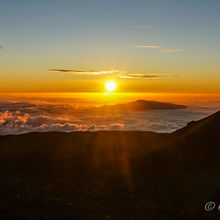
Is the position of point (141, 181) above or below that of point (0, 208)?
below

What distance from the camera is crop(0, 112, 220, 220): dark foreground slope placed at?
511 inches

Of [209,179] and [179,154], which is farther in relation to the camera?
[179,154]

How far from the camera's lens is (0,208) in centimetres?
1153

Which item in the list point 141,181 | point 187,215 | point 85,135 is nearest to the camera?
point 187,215

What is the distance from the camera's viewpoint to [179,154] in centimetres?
2423

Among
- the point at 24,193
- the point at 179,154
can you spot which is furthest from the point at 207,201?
the point at 24,193

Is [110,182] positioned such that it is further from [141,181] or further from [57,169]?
[57,169]

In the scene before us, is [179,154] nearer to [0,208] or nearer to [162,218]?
[162,218]

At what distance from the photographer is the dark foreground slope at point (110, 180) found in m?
13.0

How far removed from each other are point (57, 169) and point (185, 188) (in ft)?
49.8

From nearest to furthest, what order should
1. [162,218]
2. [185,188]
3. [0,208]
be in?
1. [0,208]
2. [162,218]
3. [185,188]

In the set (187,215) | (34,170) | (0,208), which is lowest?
(34,170)

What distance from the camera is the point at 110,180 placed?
2255 cm

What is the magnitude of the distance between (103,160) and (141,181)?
9.61 m
